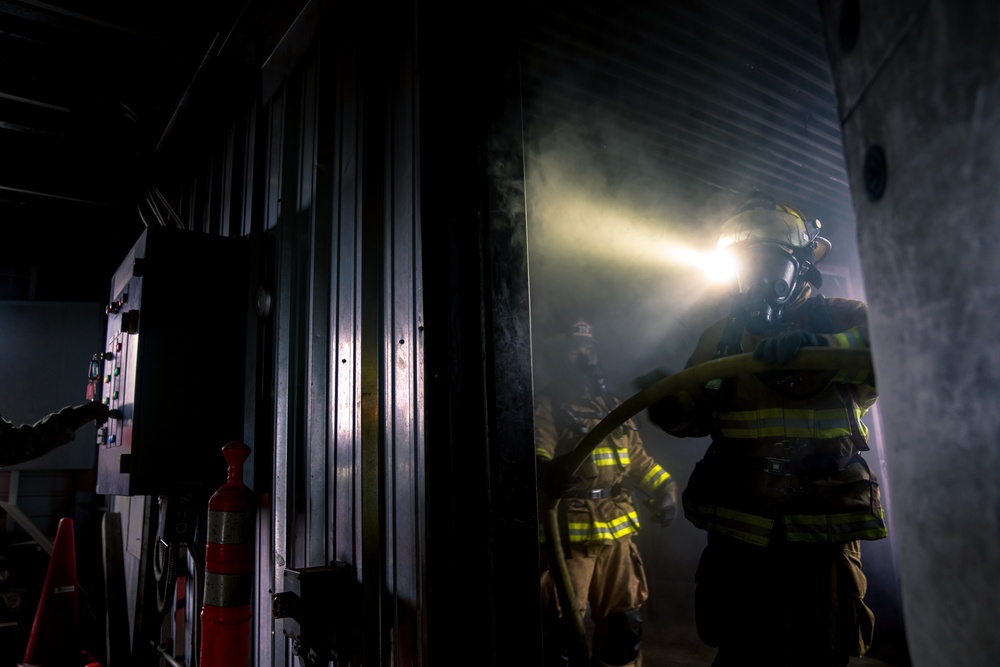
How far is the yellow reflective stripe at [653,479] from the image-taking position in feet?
16.1

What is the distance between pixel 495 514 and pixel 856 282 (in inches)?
245

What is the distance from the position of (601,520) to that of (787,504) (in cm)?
187

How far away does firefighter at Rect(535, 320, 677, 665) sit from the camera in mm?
4270

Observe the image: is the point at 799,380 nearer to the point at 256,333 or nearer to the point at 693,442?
the point at 256,333

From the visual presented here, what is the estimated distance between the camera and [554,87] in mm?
4012

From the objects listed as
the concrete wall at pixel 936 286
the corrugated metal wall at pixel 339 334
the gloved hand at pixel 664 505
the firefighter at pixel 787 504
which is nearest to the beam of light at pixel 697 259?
the gloved hand at pixel 664 505

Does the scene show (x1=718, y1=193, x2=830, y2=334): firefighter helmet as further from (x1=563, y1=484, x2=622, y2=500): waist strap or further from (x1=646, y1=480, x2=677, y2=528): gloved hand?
(x1=646, y1=480, x2=677, y2=528): gloved hand

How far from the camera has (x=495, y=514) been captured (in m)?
1.74

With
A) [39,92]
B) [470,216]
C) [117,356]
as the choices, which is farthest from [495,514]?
[39,92]

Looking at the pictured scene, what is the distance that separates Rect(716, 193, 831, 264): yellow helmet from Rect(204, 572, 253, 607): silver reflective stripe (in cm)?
309

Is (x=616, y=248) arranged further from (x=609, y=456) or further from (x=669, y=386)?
(x=669, y=386)

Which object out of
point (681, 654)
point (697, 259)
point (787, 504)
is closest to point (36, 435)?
point (787, 504)

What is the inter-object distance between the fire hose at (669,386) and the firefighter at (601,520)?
142 cm

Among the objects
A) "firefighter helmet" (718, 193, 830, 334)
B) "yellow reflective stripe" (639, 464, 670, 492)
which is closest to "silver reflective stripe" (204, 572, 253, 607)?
"firefighter helmet" (718, 193, 830, 334)
